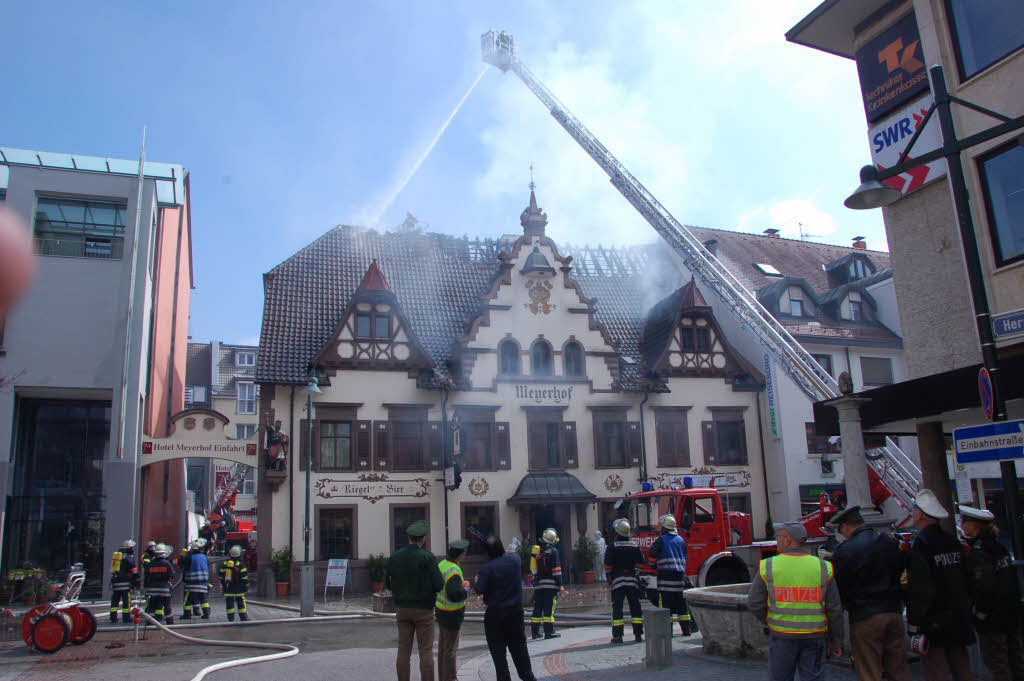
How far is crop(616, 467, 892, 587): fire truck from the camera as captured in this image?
52.3 feet

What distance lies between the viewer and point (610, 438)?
29859mm

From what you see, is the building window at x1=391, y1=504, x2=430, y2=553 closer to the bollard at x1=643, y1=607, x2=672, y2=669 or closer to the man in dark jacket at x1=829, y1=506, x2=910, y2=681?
the bollard at x1=643, y1=607, x2=672, y2=669

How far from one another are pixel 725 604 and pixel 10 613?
1379 cm

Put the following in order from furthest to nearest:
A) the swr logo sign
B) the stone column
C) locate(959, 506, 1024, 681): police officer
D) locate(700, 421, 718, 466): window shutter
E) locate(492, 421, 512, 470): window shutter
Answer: locate(700, 421, 718, 466): window shutter → locate(492, 421, 512, 470): window shutter → the swr logo sign → the stone column → locate(959, 506, 1024, 681): police officer

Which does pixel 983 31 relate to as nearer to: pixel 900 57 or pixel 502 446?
pixel 900 57

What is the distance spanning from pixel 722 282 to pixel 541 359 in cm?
692

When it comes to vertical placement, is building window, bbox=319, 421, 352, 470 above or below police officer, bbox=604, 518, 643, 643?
above

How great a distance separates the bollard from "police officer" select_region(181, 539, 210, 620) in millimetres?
11744

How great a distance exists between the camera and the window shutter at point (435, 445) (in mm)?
27625

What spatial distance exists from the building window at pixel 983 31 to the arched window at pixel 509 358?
1878cm

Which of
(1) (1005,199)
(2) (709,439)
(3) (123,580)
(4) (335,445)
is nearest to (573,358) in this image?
(2) (709,439)

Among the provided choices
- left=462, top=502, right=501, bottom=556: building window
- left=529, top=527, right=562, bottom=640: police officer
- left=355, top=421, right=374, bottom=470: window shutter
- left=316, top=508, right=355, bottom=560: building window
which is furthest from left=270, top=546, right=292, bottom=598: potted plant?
left=529, top=527, right=562, bottom=640: police officer

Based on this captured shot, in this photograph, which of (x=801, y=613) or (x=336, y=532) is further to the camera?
(x=336, y=532)

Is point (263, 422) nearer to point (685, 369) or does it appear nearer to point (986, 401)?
point (685, 369)
